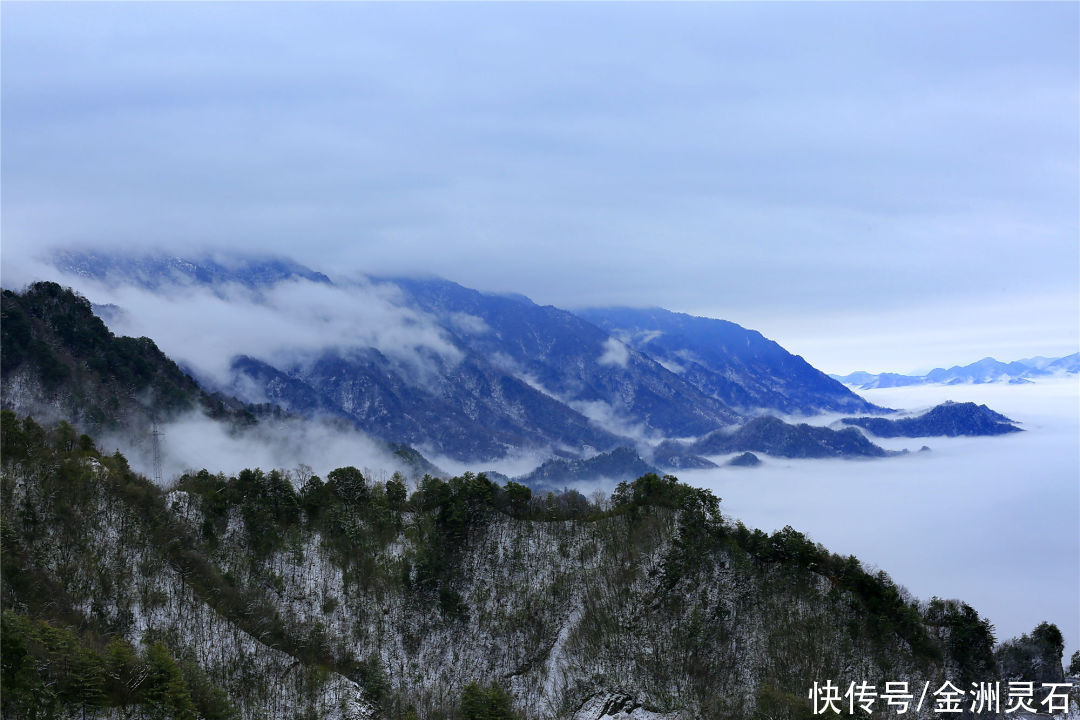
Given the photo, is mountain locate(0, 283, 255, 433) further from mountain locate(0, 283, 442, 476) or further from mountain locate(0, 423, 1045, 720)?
mountain locate(0, 423, 1045, 720)

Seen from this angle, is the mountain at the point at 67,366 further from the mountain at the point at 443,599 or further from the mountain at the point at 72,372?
the mountain at the point at 443,599

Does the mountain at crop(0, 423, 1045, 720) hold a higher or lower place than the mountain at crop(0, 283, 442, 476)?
lower

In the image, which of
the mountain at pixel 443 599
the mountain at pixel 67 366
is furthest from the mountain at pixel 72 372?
the mountain at pixel 443 599

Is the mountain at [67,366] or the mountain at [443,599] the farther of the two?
the mountain at [67,366]

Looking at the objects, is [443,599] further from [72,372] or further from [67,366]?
[67,366]

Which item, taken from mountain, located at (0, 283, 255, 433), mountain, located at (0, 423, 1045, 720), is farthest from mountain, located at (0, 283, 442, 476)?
mountain, located at (0, 423, 1045, 720)

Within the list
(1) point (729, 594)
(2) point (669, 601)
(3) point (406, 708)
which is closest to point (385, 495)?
(3) point (406, 708)

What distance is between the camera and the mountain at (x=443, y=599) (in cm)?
10275

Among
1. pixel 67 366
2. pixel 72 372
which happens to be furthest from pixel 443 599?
pixel 67 366

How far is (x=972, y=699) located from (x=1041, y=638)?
20546 millimetres

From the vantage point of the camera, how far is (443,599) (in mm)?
122125

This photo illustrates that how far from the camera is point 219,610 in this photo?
10938 centimetres

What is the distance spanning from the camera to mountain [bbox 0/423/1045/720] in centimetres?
10275

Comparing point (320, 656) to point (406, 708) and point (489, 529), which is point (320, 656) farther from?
point (489, 529)
